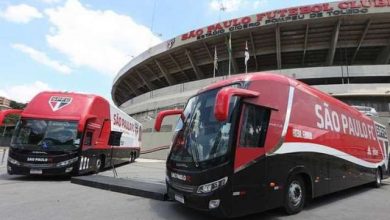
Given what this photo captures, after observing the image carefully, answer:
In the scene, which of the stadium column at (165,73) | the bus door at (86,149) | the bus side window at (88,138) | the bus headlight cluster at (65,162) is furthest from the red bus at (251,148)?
the stadium column at (165,73)

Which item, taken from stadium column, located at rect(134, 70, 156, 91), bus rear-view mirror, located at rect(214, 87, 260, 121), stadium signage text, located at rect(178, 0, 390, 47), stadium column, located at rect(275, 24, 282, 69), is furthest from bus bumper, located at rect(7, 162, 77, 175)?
stadium column, located at rect(134, 70, 156, 91)

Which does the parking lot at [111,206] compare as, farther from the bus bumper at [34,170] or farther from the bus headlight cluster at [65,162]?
the bus headlight cluster at [65,162]

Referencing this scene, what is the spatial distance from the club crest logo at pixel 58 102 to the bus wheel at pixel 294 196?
9128 millimetres

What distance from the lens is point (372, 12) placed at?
95.2ft

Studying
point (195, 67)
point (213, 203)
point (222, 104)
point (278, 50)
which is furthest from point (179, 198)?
point (195, 67)

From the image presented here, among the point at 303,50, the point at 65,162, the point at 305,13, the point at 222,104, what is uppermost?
the point at 305,13

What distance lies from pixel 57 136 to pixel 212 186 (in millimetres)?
8160

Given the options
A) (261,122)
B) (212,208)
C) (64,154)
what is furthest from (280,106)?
(64,154)

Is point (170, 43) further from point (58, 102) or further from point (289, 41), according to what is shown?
point (58, 102)

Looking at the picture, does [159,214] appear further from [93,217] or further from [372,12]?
[372,12]

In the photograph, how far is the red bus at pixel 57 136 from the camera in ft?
39.3

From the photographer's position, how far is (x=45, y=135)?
12320mm

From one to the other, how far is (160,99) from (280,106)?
3404 cm

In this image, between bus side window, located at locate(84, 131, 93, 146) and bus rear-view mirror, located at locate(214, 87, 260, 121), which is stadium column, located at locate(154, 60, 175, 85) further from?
bus rear-view mirror, located at locate(214, 87, 260, 121)
